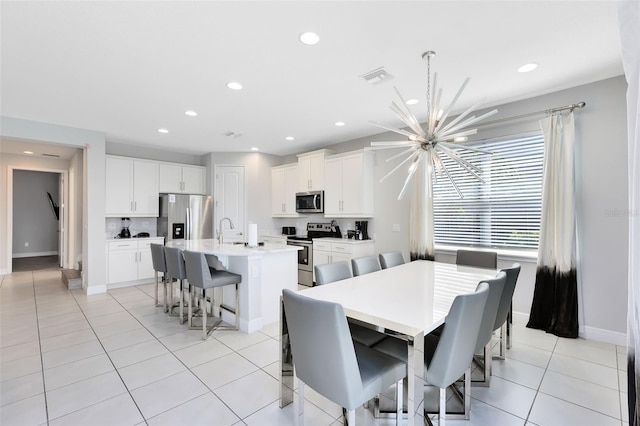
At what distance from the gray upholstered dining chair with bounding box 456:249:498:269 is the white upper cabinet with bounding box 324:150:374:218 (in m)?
1.77

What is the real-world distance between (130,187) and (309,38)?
481 centimetres

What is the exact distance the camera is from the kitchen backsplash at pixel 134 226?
5660mm

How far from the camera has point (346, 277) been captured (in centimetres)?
263

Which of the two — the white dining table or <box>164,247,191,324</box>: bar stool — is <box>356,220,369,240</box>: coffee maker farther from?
<box>164,247,191,324</box>: bar stool

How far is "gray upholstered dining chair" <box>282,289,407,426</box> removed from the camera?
4.50ft

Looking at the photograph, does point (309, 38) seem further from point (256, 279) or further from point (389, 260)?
point (256, 279)

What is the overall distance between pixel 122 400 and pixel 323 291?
5.33 feet

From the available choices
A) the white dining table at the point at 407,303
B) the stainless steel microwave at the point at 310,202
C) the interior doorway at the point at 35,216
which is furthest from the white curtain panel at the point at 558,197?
the interior doorway at the point at 35,216

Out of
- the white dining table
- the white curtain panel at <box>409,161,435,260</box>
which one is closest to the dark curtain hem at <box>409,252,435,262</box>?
the white curtain panel at <box>409,161,435,260</box>

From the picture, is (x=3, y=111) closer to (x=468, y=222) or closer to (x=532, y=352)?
(x=468, y=222)

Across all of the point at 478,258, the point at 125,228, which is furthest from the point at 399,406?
the point at 125,228

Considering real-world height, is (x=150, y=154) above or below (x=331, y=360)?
above

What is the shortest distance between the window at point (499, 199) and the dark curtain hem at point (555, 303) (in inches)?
17.1

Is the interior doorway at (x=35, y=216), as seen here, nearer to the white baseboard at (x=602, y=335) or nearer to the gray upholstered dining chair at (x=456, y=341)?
the gray upholstered dining chair at (x=456, y=341)
